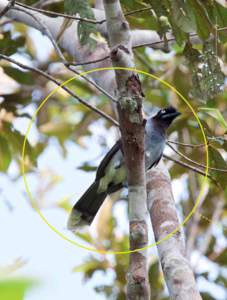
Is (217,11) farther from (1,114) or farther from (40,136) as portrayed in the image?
(40,136)

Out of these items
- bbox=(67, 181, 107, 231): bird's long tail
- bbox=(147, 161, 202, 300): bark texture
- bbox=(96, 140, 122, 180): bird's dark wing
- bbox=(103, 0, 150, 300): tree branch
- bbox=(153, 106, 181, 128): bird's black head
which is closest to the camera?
bbox=(103, 0, 150, 300): tree branch

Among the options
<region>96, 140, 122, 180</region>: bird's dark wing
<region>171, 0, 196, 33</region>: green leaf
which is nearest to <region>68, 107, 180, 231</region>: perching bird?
<region>96, 140, 122, 180</region>: bird's dark wing

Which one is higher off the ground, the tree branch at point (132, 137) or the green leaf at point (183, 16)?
the green leaf at point (183, 16)

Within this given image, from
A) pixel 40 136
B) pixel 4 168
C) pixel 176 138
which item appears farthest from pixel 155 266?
pixel 40 136

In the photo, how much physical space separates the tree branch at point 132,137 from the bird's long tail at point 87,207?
1981 mm

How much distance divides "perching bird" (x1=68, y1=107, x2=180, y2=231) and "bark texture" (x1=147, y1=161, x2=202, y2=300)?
504 mm

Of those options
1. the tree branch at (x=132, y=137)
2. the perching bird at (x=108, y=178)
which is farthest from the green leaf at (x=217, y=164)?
the tree branch at (x=132, y=137)

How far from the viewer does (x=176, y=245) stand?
7.18ft

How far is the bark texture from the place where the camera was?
6.16 feet

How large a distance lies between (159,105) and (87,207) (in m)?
1.79

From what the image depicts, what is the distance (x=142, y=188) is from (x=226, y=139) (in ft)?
4.13

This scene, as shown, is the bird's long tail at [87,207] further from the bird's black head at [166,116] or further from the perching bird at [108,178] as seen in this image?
the bird's black head at [166,116]

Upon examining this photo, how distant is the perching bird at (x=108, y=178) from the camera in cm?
357

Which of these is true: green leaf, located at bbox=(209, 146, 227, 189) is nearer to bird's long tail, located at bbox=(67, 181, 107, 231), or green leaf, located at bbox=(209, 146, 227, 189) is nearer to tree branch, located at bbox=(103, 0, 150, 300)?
bird's long tail, located at bbox=(67, 181, 107, 231)
